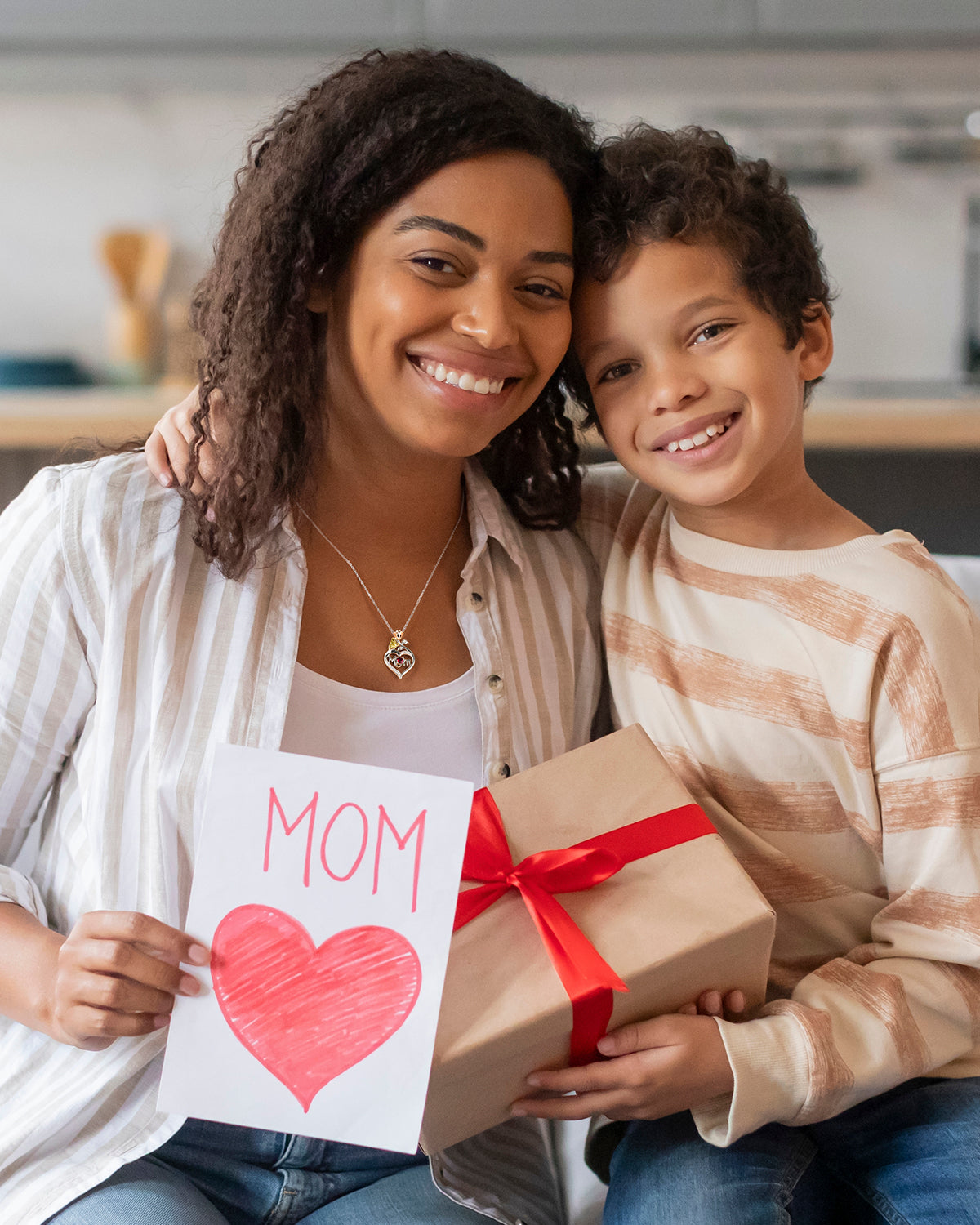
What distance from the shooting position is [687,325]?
1.00 meters

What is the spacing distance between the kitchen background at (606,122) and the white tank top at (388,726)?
5.11 feet

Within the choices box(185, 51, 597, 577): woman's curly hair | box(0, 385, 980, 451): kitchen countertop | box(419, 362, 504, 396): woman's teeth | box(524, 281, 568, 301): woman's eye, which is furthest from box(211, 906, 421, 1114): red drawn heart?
box(0, 385, 980, 451): kitchen countertop

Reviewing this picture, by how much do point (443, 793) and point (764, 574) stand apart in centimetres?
42

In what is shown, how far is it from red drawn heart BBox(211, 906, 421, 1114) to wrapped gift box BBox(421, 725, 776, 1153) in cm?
5

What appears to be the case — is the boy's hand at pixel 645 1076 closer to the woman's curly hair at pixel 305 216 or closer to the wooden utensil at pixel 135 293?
the woman's curly hair at pixel 305 216

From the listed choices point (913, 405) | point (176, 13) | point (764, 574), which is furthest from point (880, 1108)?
point (176, 13)

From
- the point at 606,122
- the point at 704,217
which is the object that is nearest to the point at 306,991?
the point at 704,217

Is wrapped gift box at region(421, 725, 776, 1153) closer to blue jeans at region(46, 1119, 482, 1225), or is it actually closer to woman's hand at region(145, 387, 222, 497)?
blue jeans at region(46, 1119, 482, 1225)

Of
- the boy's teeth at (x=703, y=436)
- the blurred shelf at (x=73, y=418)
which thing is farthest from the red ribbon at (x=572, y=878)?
the blurred shelf at (x=73, y=418)

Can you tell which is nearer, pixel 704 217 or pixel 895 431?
pixel 704 217

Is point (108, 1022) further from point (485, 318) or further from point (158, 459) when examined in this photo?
point (485, 318)

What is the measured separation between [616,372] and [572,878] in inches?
19.5

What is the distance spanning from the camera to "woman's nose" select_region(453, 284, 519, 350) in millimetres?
948

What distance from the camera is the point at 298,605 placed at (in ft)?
Result: 3.23
